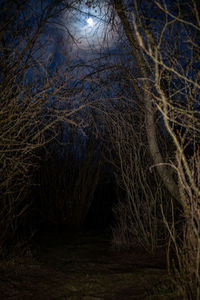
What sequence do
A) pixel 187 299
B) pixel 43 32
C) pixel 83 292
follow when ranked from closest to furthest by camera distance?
pixel 187 299
pixel 83 292
pixel 43 32

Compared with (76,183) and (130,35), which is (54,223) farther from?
(130,35)

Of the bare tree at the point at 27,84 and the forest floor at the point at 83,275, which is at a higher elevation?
the bare tree at the point at 27,84

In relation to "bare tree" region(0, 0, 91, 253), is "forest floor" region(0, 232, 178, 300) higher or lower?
lower

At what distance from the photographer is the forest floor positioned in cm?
363

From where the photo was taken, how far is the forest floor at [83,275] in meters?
3.63

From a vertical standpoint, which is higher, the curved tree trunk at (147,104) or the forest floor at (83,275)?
the curved tree trunk at (147,104)

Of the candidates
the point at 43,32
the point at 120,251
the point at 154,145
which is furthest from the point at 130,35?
the point at 120,251

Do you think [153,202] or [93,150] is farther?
[93,150]

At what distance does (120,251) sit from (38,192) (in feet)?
14.5

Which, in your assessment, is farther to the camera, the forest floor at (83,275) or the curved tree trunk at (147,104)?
the curved tree trunk at (147,104)

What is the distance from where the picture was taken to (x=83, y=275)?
14.5 feet

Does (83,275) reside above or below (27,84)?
below

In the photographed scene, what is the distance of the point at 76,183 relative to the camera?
961 cm

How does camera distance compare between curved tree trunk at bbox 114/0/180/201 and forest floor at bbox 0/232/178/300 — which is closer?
forest floor at bbox 0/232/178/300
